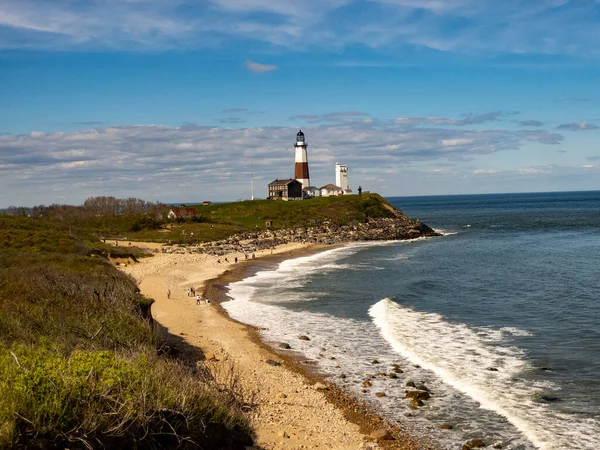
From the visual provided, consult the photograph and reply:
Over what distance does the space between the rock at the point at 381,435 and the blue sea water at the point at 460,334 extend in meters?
0.94

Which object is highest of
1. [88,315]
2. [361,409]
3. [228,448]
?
[88,315]

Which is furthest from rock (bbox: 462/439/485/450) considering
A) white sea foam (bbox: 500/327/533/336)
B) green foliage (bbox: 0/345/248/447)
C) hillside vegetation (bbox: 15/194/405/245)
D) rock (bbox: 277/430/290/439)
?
hillside vegetation (bbox: 15/194/405/245)

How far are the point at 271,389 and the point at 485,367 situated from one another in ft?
26.9

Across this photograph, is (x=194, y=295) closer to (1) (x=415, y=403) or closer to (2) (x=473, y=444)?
(1) (x=415, y=403)

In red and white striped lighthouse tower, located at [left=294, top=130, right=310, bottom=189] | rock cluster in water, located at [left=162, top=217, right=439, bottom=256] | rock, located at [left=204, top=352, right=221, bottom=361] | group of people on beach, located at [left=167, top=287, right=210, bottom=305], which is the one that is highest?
red and white striped lighthouse tower, located at [left=294, top=130, right=310, bottom=189]

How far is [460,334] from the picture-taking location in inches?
989

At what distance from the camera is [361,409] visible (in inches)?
653

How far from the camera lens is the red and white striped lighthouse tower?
386 feet

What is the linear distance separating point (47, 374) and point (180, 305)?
911 inches

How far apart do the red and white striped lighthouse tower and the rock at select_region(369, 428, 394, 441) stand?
345ft

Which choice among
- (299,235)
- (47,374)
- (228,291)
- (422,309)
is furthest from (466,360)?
(299,235)

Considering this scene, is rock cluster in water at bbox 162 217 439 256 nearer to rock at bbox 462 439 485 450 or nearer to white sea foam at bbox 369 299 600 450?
white sea foam at bbox 369 299 600 450

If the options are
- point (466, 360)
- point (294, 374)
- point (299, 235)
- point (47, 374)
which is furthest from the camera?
point (299, 235)

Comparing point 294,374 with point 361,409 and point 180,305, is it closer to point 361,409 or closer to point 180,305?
point 361,409
